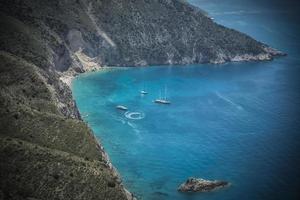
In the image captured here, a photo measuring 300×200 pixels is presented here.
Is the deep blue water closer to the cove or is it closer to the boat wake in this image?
the cove

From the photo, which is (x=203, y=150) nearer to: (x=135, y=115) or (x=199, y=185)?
(x=199, y=185)

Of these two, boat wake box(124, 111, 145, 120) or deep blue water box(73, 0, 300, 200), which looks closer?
deep blue water box(73, 0, 300, 200)

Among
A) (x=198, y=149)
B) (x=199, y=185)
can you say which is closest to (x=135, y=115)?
(x=198, y=149)

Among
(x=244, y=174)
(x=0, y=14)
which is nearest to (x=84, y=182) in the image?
(x=244, y=174)

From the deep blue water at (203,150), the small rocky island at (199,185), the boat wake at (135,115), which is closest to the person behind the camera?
the small rocky island at (199,185)

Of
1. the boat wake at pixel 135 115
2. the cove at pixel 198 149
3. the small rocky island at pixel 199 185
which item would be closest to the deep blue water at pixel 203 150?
the cove at pixel 198 149

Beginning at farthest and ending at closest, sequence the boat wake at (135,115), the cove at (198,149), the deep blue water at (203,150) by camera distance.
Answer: the boat wake at (135,115) → the cove at (198,149) → the deep blue water at (203,150)

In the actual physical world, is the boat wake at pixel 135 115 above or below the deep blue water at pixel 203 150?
above

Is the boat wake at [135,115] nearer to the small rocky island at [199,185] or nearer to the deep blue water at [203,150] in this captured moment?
the deep blue water at [203,150]

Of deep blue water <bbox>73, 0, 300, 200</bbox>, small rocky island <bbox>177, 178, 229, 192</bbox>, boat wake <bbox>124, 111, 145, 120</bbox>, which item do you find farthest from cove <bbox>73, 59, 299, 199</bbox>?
small rocky island <bbox>177, 178, 229, 192</bbox>

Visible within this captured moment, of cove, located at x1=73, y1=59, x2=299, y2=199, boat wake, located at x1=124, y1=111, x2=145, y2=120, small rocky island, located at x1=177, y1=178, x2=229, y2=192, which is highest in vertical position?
boat wake, located at x1=124, y1=111, x2=145, y2=120
